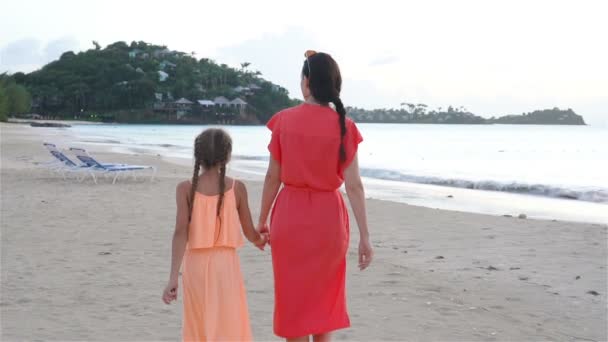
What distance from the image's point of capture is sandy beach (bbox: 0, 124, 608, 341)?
4777 mm

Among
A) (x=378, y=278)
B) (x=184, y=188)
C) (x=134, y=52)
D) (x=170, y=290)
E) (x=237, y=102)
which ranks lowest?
(x=378, y=278)

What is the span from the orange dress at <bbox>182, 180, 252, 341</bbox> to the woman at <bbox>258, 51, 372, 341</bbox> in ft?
0.64

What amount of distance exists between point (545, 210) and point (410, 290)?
8.59 m

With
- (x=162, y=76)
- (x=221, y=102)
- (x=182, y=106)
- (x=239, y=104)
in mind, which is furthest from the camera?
(x=162, y=76)

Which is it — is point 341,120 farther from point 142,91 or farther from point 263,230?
point 142,91

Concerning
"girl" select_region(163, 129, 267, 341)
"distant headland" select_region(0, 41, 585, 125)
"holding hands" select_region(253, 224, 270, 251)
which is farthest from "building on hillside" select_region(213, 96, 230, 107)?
"girl" select_region(163, 129, 267, 341)

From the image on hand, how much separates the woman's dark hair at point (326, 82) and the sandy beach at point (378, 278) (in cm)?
183

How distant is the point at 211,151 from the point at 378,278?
Result: 3335mm

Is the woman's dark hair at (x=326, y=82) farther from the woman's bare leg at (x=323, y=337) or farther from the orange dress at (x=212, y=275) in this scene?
the woman's bare leg at (x=323, y=337)

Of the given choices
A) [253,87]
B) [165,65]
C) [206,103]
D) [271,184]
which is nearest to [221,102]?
[206,103]

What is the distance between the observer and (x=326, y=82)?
325 cm

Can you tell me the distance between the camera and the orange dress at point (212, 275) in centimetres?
327

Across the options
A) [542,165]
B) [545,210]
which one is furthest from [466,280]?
[542,165]

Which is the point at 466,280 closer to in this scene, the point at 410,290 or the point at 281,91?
the point at 410,290
